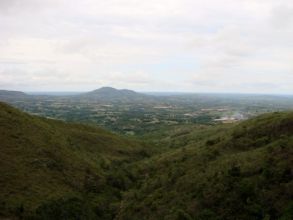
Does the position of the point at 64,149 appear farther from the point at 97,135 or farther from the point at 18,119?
the point at 97,135

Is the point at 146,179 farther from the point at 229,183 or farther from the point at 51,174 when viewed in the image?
the point at 229,183

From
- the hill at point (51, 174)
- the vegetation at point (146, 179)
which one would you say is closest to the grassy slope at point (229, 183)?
the vegetation at point (146, 179)

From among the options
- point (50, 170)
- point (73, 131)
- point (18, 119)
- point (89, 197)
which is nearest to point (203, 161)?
point (89, 197)

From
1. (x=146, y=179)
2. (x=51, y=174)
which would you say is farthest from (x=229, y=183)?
(x=51, y=174)

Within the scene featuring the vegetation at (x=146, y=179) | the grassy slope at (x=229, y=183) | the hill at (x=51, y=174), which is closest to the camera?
the grassy slope at (x=229, y=183)

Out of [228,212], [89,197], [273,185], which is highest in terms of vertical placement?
[273,185]

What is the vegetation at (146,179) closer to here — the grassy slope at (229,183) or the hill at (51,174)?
the grassy slope at (229,183)

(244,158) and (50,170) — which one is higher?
(244,158)
